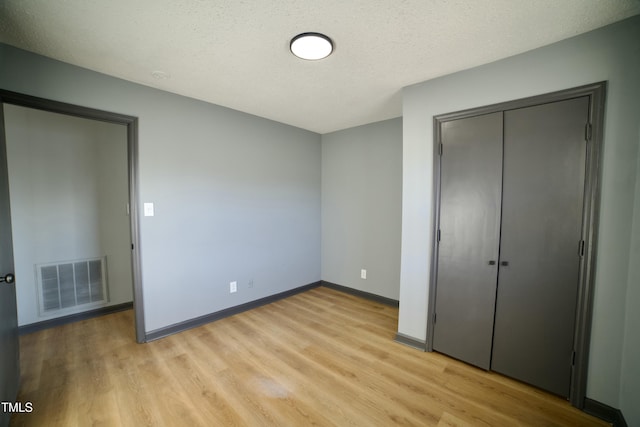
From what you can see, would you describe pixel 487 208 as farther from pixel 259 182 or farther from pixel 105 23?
pixel 105 23

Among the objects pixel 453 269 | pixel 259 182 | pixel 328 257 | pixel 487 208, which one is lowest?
pixel 328 257

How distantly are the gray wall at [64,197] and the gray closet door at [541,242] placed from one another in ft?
13.7

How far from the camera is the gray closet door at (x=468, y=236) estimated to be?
6.47ft

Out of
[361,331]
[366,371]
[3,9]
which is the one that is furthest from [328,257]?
[3,9]

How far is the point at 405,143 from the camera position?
7.78ft

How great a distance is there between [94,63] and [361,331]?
342cm

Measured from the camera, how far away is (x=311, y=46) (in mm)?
1685

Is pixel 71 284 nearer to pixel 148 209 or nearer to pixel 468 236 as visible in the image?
pixel 148 209

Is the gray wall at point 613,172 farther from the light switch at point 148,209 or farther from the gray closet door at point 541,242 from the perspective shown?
the light switch at point 148,209

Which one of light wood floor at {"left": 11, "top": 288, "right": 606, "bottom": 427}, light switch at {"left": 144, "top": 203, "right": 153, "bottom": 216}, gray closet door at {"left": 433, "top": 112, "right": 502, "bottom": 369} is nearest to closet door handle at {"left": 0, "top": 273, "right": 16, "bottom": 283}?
light wood floor at {"left": 11, "top": 288, "right": 606, "bottom": 427}

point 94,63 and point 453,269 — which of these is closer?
point 94,63

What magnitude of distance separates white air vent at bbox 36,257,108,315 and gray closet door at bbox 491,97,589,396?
425 cm

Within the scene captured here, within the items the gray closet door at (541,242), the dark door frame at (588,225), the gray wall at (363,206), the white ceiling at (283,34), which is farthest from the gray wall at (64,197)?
the dark door frame at (588,225)

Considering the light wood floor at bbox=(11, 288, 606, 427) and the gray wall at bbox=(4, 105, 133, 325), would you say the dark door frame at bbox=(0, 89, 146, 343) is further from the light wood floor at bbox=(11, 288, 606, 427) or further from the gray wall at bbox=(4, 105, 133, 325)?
the gray wall at bbox=(4, 105, 133, 325)
